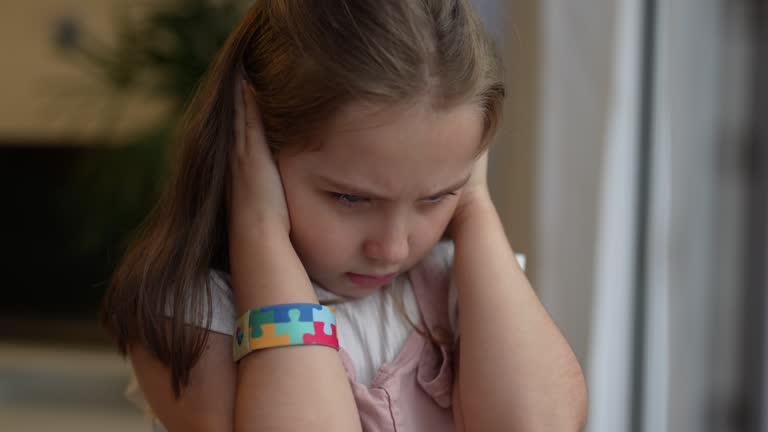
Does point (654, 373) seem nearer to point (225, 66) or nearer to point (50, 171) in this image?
point (225, 66)

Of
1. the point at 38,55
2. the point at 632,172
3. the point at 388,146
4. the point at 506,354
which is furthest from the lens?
the point at 38,55

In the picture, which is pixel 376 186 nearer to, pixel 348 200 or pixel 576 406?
pixel 348 200

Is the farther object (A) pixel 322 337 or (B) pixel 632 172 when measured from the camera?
(B) pixel 632 172

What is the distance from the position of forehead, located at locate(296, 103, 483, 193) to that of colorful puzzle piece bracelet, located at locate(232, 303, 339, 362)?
0.44 ft

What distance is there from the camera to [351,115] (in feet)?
2.75

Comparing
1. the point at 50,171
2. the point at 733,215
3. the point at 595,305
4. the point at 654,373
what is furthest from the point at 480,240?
the point at 50,171

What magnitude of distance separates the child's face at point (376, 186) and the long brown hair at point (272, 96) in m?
0.02

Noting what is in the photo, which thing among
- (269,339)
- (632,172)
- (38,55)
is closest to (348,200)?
(269,339)

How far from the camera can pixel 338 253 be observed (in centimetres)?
90

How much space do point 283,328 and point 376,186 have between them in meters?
0.16

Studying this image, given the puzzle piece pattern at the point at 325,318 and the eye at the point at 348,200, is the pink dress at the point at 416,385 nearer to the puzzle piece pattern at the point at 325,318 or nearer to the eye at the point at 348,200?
the puzzle piece pattern at the point at 325,318

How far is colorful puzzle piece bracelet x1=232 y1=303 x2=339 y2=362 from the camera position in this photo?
88 cm

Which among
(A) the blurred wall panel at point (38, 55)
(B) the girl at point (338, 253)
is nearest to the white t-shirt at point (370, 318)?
(B) the girl at point (338, 253)

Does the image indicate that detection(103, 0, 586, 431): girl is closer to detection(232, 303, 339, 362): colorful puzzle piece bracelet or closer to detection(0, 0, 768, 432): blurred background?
detection(232, 303, 339, 362): colorful puzzle piece bracelet
